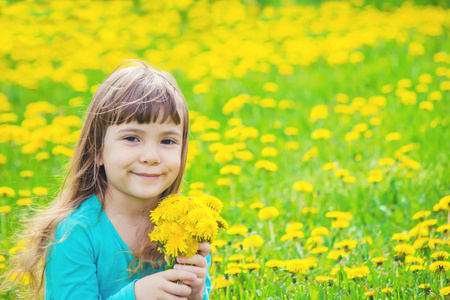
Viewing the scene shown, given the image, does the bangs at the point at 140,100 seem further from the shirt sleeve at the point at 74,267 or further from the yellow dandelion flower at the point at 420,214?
the yellow dandelion flower at the point at 420,214

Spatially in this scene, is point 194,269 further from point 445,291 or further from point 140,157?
point 445,291

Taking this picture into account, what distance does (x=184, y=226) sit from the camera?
1580mm

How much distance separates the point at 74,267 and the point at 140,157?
1.32 ft

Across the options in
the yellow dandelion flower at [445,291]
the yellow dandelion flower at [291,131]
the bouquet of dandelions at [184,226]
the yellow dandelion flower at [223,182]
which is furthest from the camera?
the yellow dandelion flower at [291,131]

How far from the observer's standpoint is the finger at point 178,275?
161 centimetres

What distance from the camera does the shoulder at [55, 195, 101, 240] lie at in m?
1.73

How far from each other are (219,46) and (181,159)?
418 cm

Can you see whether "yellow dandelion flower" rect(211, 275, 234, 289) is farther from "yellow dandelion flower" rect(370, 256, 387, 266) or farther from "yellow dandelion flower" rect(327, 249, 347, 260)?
"yellow dandelion flower" rect(370, 256, 387, 266)

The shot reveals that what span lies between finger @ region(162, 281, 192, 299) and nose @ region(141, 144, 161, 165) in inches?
15.1

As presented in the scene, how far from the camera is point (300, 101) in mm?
4676

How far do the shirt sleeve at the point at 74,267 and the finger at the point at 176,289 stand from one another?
0.12 m

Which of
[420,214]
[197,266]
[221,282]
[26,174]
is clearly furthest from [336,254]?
[26,174]

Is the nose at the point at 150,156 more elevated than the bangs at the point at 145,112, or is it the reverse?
the bangs at the point at 145,112

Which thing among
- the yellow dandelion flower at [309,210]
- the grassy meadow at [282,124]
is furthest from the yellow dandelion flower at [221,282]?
the yellow dandelion flower at [309,210]
